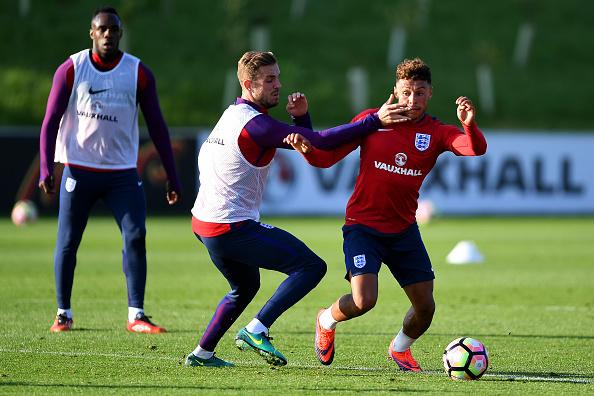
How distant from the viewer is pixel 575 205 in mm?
29656

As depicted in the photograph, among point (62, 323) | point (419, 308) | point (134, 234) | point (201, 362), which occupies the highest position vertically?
point (134, 234)

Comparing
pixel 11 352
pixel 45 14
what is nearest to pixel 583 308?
pixel 11 352

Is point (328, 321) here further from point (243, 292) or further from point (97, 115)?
point (97, 115)

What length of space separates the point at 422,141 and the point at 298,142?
1113 mm

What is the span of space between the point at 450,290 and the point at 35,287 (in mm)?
4856

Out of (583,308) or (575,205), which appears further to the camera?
(575,205)

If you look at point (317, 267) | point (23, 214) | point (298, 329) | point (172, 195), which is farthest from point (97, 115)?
point (23, 214)

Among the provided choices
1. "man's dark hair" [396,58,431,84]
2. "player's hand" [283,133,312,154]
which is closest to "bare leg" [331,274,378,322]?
"player's hand" [283,133,312,154]

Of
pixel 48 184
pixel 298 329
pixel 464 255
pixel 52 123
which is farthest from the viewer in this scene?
pixel 464 255

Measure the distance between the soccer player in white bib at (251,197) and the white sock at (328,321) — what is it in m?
0.36

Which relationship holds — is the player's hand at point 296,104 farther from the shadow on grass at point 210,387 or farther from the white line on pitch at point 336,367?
the shadow on grass at point 210,387

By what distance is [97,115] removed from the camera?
9.82m

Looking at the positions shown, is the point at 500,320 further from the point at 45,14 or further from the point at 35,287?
the point at 45,14

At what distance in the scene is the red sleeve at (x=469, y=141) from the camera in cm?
775
